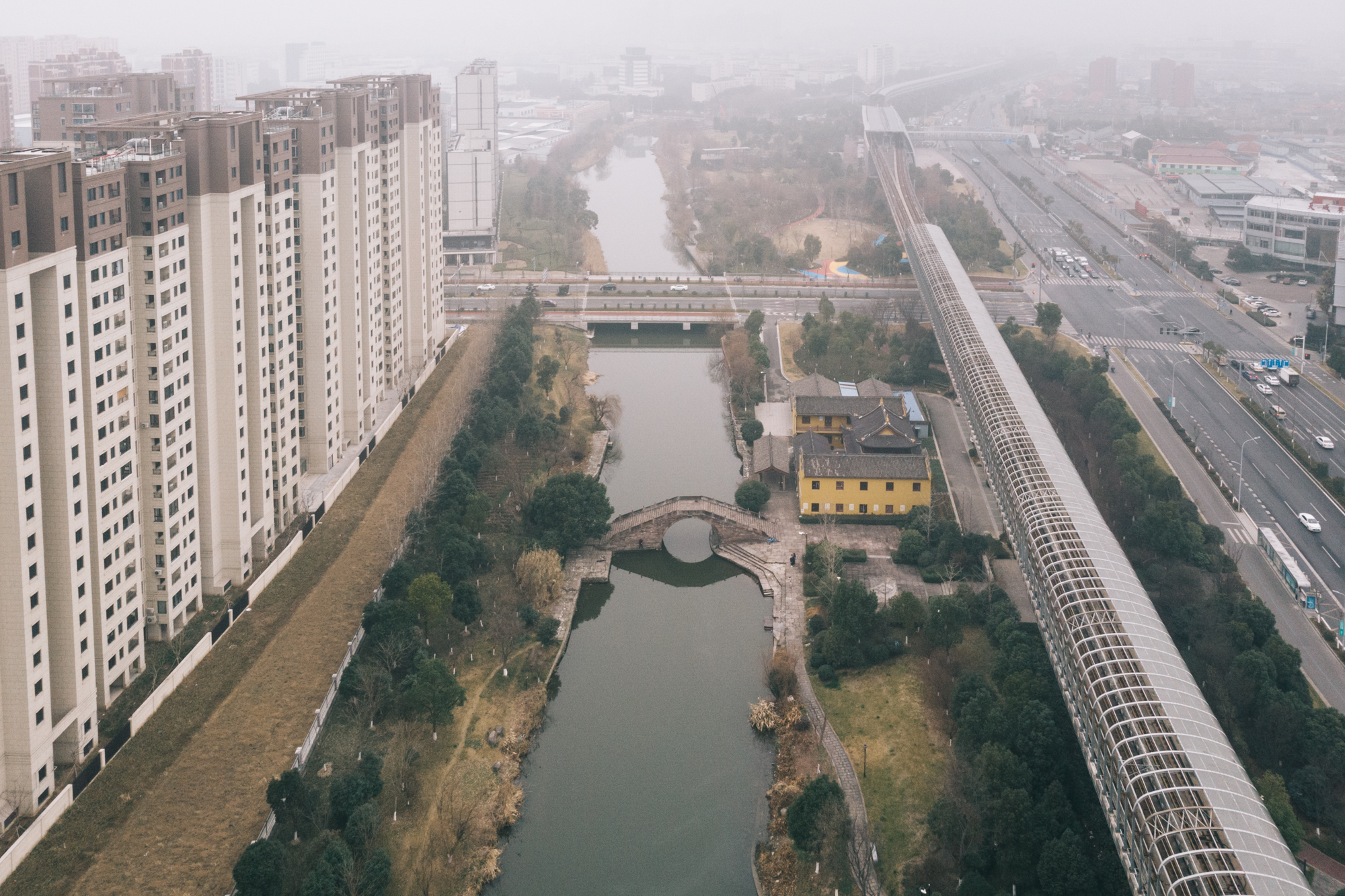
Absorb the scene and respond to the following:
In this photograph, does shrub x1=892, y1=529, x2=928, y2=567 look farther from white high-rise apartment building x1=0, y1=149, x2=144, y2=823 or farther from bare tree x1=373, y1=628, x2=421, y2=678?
white high-rise apartment building x1=0, y1=149, x2=144, y2=823

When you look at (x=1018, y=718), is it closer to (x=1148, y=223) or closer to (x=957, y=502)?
(x=957, y=502)

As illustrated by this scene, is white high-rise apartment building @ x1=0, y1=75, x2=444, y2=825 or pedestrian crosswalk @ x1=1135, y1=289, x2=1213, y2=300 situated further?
pedestrian crosswalk @ x1=1135, y1=289, x2=1213, y2=300

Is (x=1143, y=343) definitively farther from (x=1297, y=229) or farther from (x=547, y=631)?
(x=547, y=631)

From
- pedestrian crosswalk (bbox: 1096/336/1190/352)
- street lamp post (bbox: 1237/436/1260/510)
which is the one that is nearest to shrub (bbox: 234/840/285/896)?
street lamp post (bbox: 1237/436/1260/510)

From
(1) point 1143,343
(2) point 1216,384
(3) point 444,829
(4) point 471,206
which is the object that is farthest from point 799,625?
(4) point 471,206

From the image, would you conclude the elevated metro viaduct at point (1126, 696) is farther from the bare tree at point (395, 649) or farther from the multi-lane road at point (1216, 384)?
the bare tree at point (395, 649)
